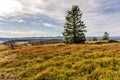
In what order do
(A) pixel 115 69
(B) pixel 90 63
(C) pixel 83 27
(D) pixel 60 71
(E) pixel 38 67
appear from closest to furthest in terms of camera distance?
(A) pixel 115 69 < (D) pixel 60 71 < (B) pixel 90 63 < (E) pixel 38 67 < (C) pixel 83 27

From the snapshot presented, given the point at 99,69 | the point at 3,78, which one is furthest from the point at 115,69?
the point at 3,78

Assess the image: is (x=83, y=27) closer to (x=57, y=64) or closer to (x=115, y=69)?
(x=57, y=64)

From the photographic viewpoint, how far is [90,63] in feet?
63.6

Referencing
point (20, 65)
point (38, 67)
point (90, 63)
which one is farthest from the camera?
point (20, 65)

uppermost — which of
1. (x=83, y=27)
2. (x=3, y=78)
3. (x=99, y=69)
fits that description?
(x=83, y=27)

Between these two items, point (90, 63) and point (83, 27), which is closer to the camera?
point (90, 63)

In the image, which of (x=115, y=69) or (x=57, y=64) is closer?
(x=115, y=69)

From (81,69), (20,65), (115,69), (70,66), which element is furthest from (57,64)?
(115,69)

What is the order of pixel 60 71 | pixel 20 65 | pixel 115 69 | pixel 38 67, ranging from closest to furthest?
pixel 115 69 < pixel 60 71 < pixel 38 67 < pixel 20 65

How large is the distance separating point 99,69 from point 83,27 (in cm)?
3970

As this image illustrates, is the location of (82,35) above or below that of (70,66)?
above

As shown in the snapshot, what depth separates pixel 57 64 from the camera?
21.5 m

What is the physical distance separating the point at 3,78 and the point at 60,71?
6096 millimetres

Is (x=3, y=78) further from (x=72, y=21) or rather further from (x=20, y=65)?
(x=72, y=21)
